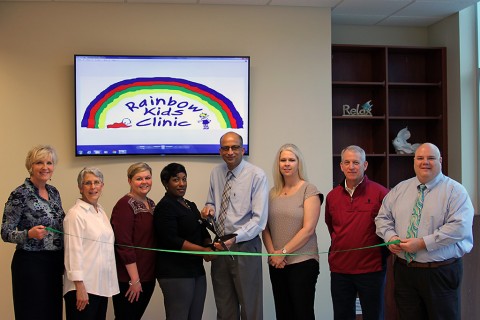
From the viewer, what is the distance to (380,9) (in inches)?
241

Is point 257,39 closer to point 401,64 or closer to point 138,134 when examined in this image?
point 138,134

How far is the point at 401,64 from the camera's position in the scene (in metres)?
6.91

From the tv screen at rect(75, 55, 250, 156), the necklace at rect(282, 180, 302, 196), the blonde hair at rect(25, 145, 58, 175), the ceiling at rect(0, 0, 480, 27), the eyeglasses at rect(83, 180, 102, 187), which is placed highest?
the ceiling at rect(0, 0, 480, 27)

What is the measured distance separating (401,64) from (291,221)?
3.40 metres

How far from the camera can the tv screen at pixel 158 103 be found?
5.51 m

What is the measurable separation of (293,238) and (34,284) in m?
1.69

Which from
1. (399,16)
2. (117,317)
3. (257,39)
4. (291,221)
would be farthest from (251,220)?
(399,16)

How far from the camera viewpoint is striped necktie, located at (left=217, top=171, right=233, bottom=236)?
14.3ft

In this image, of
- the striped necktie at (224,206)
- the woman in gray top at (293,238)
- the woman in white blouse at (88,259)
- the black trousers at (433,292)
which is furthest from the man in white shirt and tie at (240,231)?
the black trousers at (433,292)

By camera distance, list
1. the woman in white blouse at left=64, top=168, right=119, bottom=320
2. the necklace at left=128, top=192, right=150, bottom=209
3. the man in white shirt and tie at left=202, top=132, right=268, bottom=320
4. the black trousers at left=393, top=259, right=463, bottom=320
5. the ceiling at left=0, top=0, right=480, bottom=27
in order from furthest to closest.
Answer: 1. the ceiling at left=0, top=0, right=480, bottom=27
2. the man in white shirt and tie at left=202, top=132, right=268, bottom=320
3. the necklace at left=128, top=192, right=150, bottom=209
4. the black trousers at left=393, top=259, right=463, bottom=320
5. the woman in white blouse at left=64, top=168, right=119, bottom=320

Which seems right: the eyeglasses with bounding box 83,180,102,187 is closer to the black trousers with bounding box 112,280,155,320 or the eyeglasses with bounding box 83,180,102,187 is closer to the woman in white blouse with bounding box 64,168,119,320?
the woman in white blouse with bounding box 64,168,119,320

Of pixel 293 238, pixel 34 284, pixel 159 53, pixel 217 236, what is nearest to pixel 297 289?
pixel 293 238

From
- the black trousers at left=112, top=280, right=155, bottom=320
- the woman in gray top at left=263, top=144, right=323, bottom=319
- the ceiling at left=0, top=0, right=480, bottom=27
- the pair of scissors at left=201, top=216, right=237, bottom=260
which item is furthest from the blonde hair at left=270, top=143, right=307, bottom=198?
the ceiling at left=0, top=0, right=480, bottom=27

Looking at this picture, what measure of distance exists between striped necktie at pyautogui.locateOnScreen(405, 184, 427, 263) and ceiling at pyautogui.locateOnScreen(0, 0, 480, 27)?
8.25 feet
